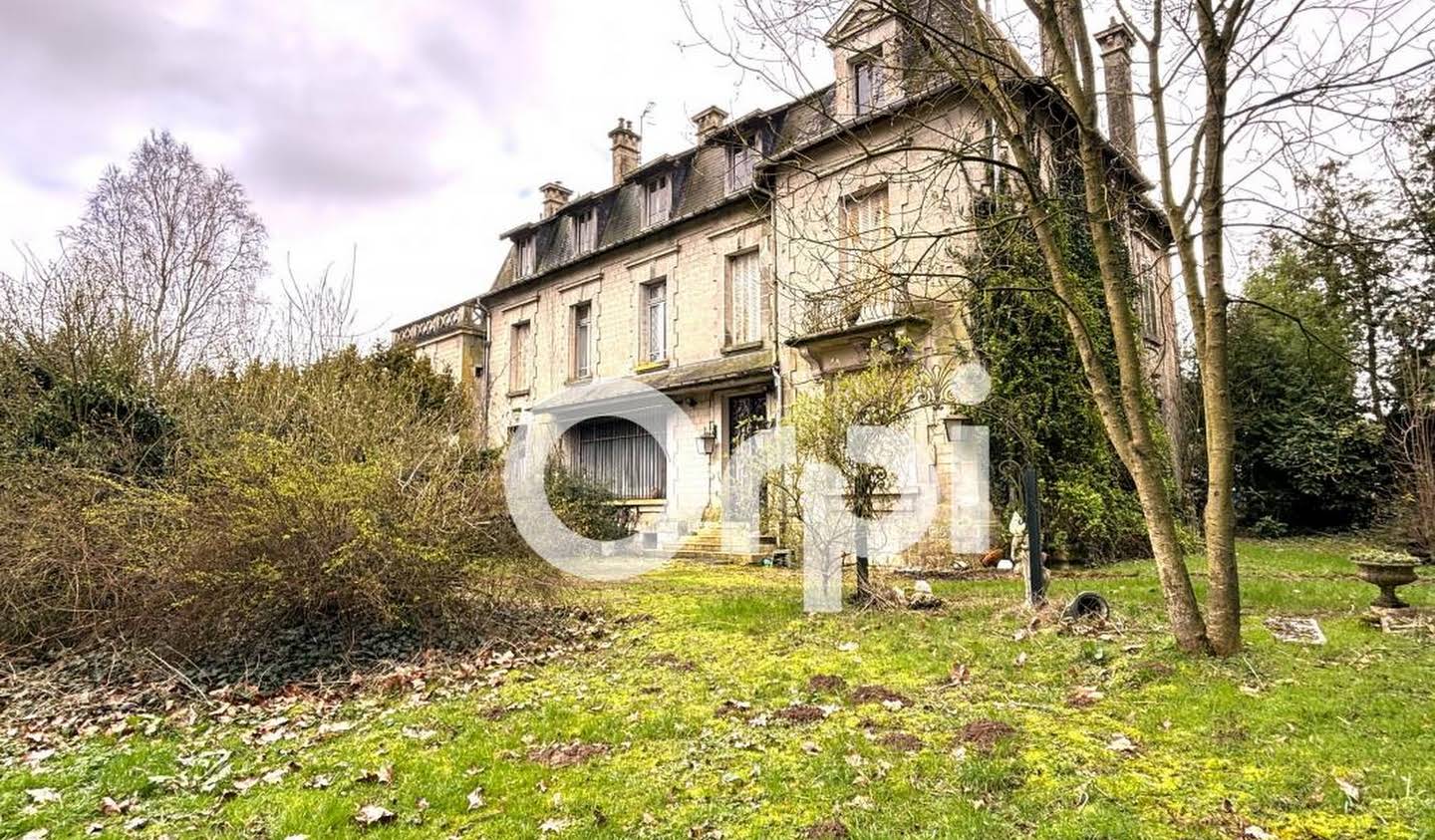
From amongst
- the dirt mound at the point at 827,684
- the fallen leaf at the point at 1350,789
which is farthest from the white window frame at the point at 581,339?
the fallen leaf at the point at 1350,789

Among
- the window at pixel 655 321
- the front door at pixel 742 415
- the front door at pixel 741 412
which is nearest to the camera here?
the front door at pixel 742 415

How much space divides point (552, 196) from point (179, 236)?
8.94 m

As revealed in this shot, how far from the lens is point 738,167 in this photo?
49.6 ft

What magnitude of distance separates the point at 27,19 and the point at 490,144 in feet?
15.3

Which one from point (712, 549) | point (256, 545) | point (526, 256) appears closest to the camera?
point (256, 545)

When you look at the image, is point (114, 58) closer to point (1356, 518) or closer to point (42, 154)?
point (42, 154)

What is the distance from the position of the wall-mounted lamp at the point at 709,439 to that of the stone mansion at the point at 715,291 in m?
0.04

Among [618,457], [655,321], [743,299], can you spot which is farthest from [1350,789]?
[655,321]

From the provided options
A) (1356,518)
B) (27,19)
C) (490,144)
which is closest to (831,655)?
(490,144)

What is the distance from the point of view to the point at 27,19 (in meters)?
7.77

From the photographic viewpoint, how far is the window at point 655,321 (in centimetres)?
1659

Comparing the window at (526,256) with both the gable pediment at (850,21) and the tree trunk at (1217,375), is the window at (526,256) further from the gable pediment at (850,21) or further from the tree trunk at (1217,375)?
the tree trunk at (1217,375)

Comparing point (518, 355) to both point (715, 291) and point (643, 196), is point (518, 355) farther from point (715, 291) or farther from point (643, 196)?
point (715, 291)

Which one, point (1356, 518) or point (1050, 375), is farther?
point (1356, 518)
